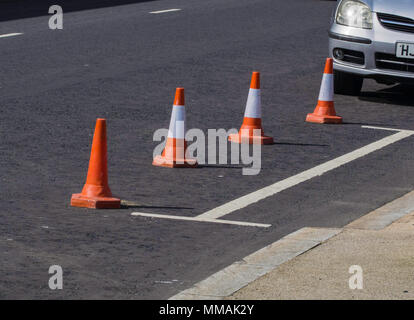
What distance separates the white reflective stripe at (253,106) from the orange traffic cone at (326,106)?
4.07 feet

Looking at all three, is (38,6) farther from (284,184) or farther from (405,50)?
(284,184)

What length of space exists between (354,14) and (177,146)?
13.8 feet

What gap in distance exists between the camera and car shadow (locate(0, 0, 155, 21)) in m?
20.2

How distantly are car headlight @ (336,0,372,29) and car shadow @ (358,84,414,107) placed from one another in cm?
97

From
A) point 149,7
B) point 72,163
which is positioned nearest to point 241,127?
point 72,163

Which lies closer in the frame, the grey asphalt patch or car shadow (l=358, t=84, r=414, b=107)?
the grey asphalt patch

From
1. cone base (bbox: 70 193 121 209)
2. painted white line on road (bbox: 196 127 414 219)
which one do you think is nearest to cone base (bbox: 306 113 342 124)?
painted white line on road (bbox: 196 127 414 219)

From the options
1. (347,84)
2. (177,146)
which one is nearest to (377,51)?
(347,84)

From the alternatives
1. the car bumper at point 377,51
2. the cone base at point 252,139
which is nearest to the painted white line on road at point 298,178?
the cone base at point 252,139

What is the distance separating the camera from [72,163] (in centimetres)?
978

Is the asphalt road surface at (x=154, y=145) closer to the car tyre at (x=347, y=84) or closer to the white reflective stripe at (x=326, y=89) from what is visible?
the car tyre at (x=347, y=84)

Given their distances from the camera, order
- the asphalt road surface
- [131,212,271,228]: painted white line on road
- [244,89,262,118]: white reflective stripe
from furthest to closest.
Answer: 1. [244,89,262,118]: white reflective stripe
2. [131,212,271,228]: painted white line on road
3. the asphalt road surface

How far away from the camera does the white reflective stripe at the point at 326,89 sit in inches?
479

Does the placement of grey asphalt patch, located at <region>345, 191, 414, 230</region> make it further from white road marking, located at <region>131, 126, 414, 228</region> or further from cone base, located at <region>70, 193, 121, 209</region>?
cone base, located at <region>70, 193, 121, 209</region>
